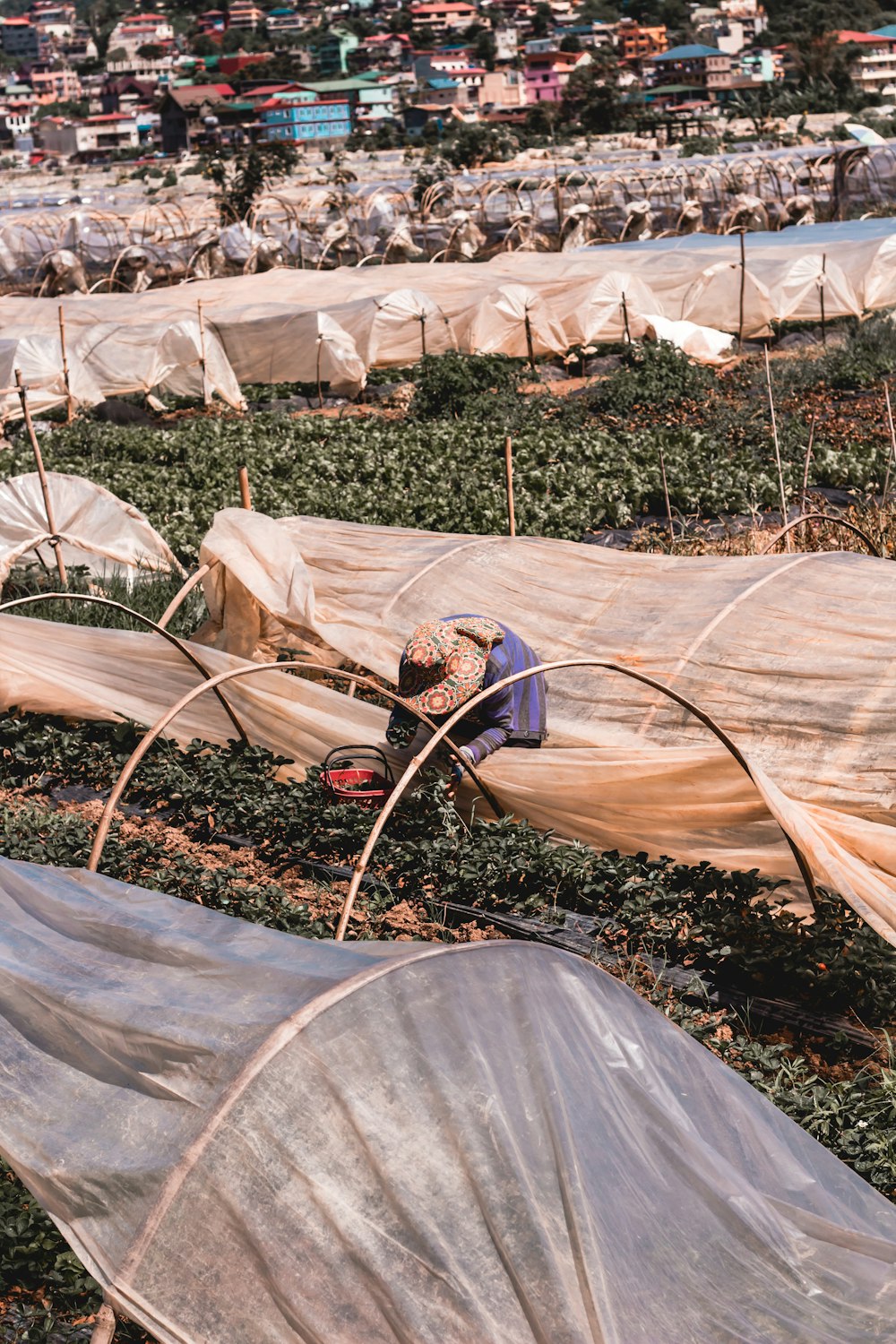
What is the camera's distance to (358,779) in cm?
638

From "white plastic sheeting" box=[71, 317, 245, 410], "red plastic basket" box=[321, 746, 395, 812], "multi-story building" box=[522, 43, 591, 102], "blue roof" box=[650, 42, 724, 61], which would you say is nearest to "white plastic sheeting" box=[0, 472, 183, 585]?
"red plastic basket" box=[321, 746, 395, 812]

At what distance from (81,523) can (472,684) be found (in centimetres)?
474

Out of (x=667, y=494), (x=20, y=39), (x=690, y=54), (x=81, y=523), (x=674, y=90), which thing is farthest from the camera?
(x=20, y=39)

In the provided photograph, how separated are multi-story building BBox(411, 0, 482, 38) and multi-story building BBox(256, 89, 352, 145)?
55.4 m

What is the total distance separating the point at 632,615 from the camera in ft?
22.1

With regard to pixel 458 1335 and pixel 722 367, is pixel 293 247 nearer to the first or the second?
pixel 722 367

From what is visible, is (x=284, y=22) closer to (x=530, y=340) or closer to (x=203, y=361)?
(x=530, y=340)

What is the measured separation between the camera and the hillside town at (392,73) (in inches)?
2835

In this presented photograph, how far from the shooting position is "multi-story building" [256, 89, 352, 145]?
88062mm

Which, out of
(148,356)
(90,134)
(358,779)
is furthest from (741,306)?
(90,134)

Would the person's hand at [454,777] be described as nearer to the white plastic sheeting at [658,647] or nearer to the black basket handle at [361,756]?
the white plastic sheeting at [658,647]

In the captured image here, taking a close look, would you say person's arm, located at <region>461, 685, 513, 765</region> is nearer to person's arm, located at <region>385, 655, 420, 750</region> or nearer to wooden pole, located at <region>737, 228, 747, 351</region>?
person's arm, located at <region>385, 655, 420, 750</region>

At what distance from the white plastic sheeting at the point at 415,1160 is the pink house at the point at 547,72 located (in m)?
108

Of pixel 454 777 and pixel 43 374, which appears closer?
pixel 454 777
